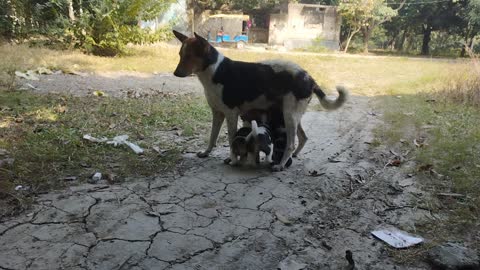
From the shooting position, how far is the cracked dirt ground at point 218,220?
2.59 meters

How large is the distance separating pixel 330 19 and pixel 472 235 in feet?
84.9

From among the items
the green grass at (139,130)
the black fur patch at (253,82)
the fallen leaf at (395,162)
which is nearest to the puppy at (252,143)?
the black fur patch at (253,82)

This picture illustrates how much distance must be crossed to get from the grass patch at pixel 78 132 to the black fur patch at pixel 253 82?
1.04 metres

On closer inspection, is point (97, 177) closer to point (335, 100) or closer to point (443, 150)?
point (335, 100)

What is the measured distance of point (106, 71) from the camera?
10.2 metres

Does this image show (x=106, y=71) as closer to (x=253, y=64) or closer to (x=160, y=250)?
(x=253, y=64)

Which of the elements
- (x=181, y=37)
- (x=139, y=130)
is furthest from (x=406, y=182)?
(x=139, y=130)

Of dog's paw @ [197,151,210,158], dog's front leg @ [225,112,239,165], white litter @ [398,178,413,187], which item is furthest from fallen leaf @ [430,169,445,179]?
dog's paw @ [197,151,210,158]

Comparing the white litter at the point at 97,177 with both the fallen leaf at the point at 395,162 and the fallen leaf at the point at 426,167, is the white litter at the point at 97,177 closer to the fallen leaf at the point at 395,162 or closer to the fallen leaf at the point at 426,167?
the fallen leaf at the point at 395,162

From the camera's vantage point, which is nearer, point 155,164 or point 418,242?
point 418,242

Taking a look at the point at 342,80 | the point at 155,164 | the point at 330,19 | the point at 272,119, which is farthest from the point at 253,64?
the point at 330,19

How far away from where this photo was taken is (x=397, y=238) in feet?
9.75

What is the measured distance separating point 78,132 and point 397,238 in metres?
3.90

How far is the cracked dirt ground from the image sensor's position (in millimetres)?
2590
